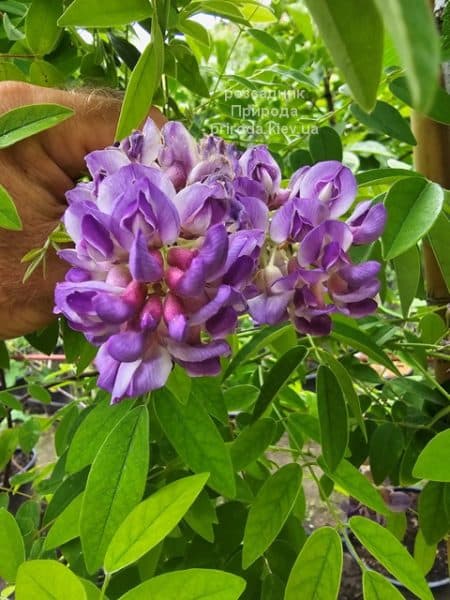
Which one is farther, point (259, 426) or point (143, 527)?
point (259, 426)

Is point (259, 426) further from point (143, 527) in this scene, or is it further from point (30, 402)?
point (30, 402)

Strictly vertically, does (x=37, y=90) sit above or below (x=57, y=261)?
above

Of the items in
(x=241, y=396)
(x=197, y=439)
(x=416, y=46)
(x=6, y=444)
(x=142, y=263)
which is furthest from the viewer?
(x=6, y=444)

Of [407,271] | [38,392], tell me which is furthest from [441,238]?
[38,392]

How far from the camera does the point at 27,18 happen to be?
49 cm

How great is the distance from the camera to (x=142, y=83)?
1.10 feet

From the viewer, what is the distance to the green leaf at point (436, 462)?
0.36 meters

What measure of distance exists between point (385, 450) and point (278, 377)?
206 millimetres

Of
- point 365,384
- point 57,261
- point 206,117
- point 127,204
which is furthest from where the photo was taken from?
point 206,117

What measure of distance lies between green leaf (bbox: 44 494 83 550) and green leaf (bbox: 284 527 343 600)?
148 millimetres

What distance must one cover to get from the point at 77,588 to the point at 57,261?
0.29m

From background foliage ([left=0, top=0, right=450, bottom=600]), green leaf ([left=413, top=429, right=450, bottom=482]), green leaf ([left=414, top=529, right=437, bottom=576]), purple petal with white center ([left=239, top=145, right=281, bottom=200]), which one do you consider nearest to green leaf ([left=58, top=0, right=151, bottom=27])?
background foliage ([left=0, top=0, right=450, bottom=600])

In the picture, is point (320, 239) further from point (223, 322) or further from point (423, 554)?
point (423, 554)

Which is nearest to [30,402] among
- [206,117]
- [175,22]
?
[206,117]
